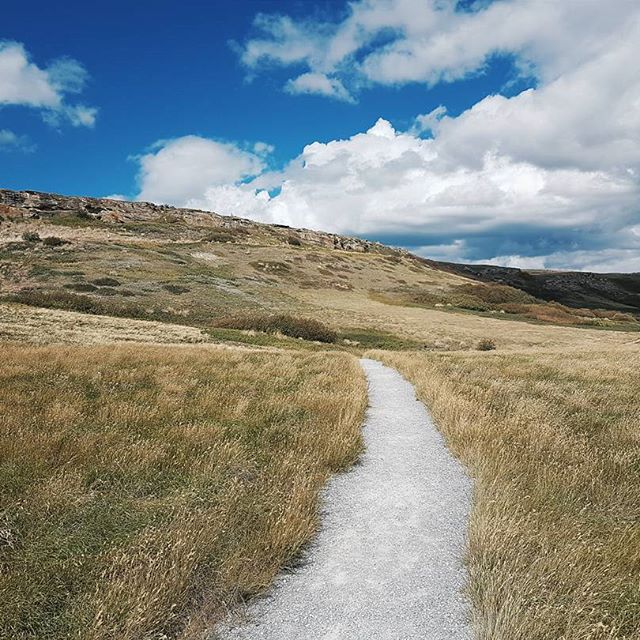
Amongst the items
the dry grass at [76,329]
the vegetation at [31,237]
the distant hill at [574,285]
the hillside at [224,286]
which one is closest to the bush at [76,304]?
the hillside at [224,286]

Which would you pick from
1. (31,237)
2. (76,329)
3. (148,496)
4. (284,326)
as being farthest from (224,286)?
(148,496)

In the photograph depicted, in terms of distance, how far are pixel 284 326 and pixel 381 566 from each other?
120 feet

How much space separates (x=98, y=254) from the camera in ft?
220

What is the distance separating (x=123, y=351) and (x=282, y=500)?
1638cm

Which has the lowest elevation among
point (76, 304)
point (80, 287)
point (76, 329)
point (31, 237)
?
point (76, 329)

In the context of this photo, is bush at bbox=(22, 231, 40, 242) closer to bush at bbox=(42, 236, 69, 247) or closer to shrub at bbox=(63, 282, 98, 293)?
bush at bbox=(42, 236, 69, 247)

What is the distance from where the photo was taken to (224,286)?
2421 inches

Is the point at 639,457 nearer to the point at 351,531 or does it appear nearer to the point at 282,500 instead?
the point at 351,531

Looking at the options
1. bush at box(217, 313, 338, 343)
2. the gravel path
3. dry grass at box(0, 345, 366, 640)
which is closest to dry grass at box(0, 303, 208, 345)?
bush at box(217, 313, 338, 343)

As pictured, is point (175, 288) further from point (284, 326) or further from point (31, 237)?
point (31, 237)

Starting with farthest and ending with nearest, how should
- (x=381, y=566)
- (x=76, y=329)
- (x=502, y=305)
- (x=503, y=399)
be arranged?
(x=502, y=305)
(x=76, y=329)
(x=503, y=399)
(x=381, y=566)

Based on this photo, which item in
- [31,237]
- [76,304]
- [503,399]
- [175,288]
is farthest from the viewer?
[31,237]

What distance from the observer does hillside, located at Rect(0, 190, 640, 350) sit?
1752 inches

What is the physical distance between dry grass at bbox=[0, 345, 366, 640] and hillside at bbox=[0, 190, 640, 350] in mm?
19539
